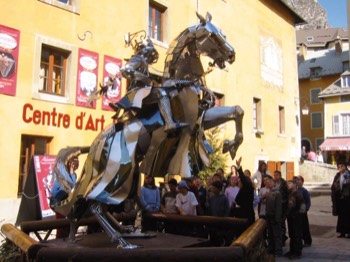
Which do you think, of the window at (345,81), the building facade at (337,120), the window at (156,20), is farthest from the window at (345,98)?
the window at (156,20)

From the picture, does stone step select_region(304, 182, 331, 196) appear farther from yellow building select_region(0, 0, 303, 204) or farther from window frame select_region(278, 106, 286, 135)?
yellow building select_region(0, 0, 303, 204)

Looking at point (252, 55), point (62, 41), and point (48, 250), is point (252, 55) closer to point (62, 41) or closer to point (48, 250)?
point (62, 41)

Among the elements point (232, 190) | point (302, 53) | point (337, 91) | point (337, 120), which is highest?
point (302, 53)

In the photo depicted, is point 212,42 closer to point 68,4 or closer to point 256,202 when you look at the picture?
point 256,202

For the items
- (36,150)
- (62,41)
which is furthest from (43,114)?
(62,41)

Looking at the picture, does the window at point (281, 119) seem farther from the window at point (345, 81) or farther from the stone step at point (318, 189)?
the window at point (345, 81)

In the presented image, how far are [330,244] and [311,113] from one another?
36072 mm

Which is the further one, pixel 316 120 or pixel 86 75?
pixel 316 120

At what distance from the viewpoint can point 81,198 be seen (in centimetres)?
453

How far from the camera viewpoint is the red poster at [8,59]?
10648 millimetres

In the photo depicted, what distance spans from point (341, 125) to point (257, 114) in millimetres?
17990

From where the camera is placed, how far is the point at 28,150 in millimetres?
11367

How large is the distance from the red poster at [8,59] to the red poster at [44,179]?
2.12m

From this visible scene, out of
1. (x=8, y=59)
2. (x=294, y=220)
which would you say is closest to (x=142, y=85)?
(x=294, y=220)
